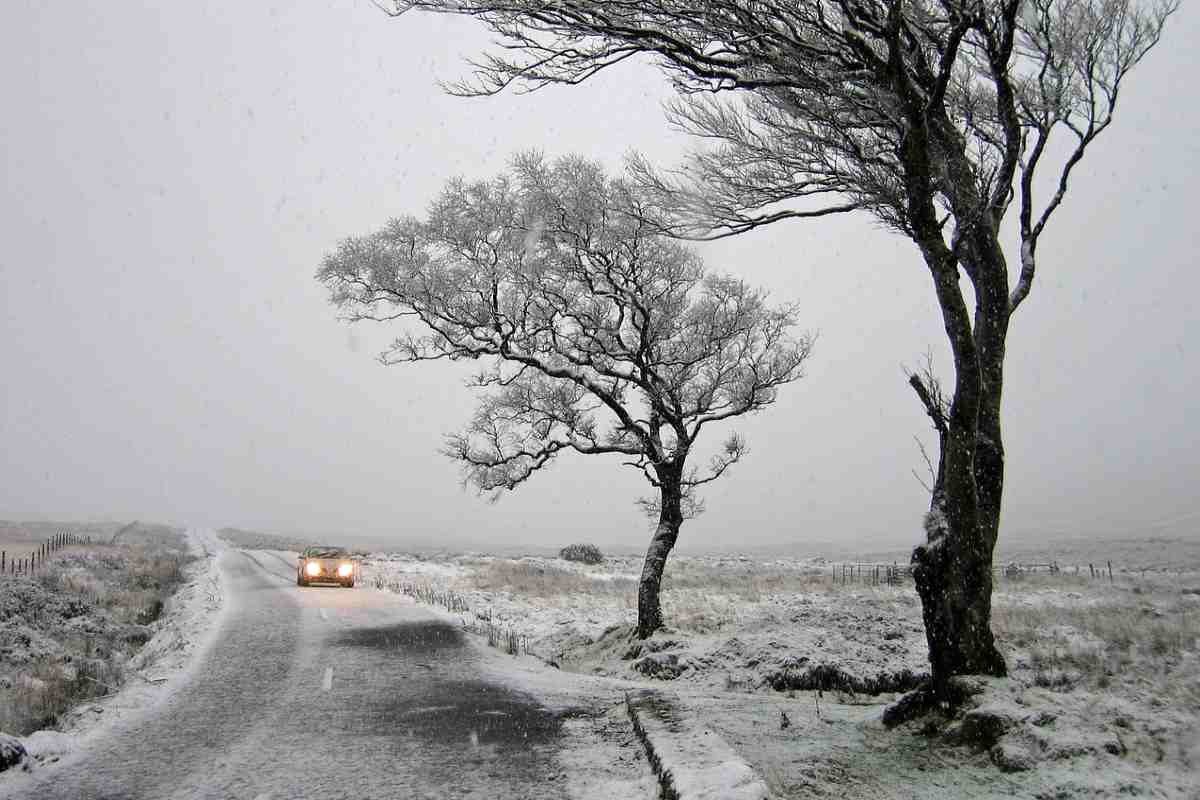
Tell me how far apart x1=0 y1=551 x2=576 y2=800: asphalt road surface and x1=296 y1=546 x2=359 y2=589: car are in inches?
480

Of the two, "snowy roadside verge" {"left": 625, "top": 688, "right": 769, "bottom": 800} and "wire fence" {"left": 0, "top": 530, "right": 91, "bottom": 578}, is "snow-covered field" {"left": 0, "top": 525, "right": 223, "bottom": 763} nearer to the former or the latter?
"wire fence" {"left": 0, "top": 530, "right": 91, "bottom": 578}

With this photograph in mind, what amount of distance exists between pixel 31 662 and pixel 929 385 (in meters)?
14.1

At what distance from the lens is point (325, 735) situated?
711 cm

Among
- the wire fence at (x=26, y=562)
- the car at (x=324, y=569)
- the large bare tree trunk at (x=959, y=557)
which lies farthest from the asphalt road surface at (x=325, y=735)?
the wire fence at (x=26, y=562)

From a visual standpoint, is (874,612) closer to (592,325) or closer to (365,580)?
(592,325)

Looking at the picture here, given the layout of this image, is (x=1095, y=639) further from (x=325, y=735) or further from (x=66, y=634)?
(x=66, y=634)

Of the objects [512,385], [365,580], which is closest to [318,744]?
[512,385]

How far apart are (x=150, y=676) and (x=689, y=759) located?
27.1 feet

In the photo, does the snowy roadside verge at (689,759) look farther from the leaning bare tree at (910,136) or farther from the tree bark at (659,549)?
the tree bark at (659,549)

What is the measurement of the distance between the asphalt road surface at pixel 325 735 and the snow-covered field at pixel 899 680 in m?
2.02

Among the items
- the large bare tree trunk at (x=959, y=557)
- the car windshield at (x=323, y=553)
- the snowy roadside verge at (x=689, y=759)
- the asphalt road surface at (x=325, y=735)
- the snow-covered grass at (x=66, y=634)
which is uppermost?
the large bare tree trunk at (x=959, y=557)

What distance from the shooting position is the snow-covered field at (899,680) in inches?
209

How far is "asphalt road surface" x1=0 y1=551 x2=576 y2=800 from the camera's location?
5672 millimetres

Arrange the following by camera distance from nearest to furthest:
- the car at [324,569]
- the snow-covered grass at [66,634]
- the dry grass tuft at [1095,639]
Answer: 1. the snow-covered grass at [66,634]
2. the dry grass tuft at [1095,639]
3. the car at [324,569]
